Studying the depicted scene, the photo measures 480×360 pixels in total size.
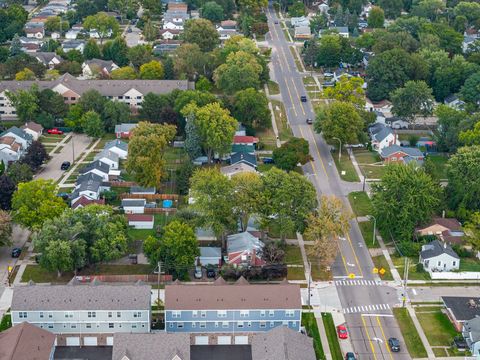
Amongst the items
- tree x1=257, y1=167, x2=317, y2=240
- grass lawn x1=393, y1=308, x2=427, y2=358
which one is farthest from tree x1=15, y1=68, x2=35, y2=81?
grass lawn x1=393, y1=308, x2=427, y2=358

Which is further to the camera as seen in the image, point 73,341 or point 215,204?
point 215,204

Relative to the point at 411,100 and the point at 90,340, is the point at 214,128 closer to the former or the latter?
the point at 411,100

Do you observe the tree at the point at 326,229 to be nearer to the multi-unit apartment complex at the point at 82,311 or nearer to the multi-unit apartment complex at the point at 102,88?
the multi-unit apartment complex at the point at 82,311

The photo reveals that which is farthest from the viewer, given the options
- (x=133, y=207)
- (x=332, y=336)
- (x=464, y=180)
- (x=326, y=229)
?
(x=133, y=207)

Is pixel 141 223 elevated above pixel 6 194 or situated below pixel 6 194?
below

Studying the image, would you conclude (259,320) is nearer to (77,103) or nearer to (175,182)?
(175,182)

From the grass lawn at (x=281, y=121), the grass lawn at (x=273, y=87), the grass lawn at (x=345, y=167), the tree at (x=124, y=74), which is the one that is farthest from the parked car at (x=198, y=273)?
the grass lawn at (x=273, y=87)

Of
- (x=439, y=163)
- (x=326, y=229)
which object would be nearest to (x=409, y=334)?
(x=326, y=229)
